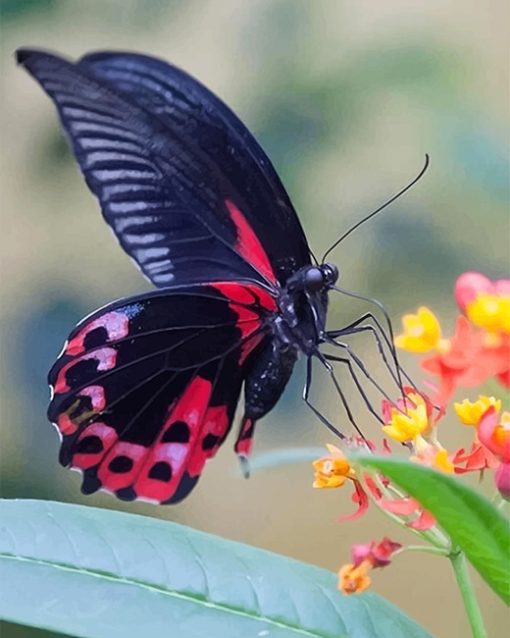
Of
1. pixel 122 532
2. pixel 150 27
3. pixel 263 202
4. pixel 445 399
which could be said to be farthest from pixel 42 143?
pixel 445 399

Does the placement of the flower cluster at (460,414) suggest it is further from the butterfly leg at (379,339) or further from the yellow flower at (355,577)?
the butterfly leg at (379,339)

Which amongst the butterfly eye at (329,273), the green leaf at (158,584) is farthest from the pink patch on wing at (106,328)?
the green leaf at (158,584)

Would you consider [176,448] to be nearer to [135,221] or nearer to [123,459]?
[123,459]

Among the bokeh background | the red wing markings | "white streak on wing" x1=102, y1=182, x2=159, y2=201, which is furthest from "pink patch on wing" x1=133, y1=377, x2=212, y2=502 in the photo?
the bokeh background

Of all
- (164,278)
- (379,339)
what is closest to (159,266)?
(164,278)

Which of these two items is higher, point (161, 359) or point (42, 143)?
point (42, 143)

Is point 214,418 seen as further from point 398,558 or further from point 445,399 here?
point 398,558
